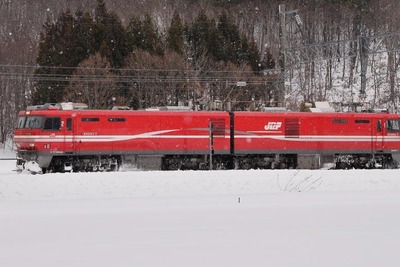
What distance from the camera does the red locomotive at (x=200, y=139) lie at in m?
31.3

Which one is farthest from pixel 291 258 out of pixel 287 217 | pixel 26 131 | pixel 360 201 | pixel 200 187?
pixel 26 131

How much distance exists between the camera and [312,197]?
21406 mm

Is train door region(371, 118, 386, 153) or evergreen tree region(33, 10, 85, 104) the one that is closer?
train door region(371, 118, 386, 153)

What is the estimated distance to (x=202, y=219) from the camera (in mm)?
16828

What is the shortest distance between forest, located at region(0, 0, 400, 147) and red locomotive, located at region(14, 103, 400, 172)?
3115mm

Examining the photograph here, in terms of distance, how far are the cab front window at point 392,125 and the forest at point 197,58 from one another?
5.44 metres

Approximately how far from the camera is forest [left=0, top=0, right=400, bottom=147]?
52.6 m

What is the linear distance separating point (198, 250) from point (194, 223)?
3159 mm

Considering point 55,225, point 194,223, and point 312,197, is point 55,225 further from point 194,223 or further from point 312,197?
point 312,197

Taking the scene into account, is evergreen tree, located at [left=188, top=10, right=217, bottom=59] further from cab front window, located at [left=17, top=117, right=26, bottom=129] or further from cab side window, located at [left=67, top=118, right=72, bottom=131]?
cab side window, located at [left=67, top=118, right=72, bottom=131]

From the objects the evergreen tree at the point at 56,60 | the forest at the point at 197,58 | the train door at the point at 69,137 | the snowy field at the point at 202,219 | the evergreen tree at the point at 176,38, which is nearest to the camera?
the snowy field at the point at 202,219

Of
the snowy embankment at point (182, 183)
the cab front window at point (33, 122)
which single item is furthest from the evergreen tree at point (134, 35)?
the snowy embankment at point (182, 183)

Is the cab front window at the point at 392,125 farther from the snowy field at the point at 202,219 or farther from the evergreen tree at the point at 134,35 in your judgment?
the evergreen tree at the point at 134,35

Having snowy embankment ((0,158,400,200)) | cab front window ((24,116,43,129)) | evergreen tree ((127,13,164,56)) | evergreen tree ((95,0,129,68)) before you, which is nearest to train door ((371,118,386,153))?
snowy embankment ((0,158,400,200))
